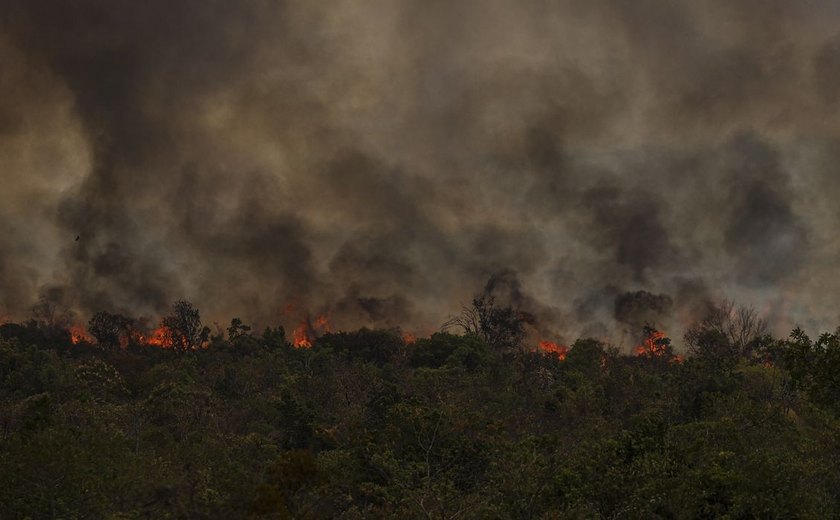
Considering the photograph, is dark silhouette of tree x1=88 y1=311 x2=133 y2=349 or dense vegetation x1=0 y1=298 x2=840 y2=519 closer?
dense vegetation x1=0 y1=298 x2=840 y2=519

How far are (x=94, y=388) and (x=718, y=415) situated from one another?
75066mm

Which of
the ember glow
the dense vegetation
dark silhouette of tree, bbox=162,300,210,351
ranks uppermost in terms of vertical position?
dark silhouette of tree, bbox=162,300,210,351

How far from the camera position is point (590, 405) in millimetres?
80875

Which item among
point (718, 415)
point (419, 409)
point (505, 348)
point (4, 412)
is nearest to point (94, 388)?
point (4, 412)

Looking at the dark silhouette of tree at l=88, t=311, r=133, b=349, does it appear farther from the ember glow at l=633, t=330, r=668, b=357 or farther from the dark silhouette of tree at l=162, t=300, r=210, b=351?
the ember glow at l=633, t=330, r=668, b=357

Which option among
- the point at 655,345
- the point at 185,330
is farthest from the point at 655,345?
the point at 185,330

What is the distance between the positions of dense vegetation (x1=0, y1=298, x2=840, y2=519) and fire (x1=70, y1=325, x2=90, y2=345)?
2815 inches

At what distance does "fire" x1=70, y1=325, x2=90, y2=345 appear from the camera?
581ft

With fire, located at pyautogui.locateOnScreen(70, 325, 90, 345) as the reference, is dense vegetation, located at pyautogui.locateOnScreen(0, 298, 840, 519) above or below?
below

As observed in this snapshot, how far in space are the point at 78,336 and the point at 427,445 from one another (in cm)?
15557

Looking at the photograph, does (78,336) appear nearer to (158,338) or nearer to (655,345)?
(158,338)

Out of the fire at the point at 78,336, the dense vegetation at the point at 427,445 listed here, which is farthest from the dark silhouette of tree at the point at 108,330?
the dense vegetation at the point at 427,445

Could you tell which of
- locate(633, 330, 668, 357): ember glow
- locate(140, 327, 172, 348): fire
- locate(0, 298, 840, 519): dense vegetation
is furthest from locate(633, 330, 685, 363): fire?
locate(140, 327, 172, 348): fire

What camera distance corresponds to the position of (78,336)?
182 metres
